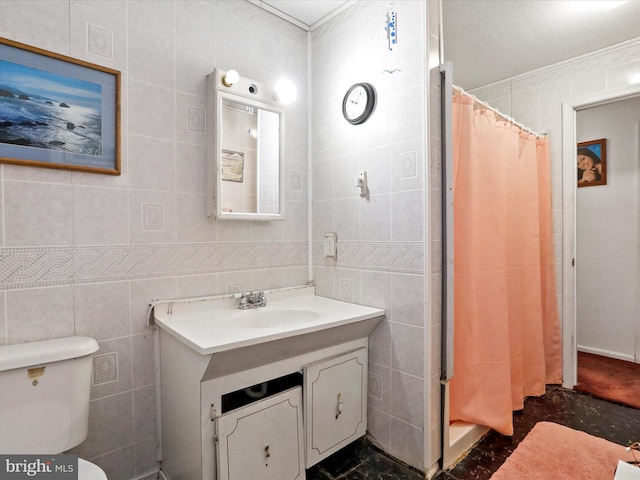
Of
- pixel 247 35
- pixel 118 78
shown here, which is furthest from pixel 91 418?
pixel 247 35

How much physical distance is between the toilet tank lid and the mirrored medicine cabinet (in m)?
0.73

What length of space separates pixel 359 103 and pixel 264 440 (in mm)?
1584

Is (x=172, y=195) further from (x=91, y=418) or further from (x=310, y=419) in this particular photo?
(x=310, y=419)

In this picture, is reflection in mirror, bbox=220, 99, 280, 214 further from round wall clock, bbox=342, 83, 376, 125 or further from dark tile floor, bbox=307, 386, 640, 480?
dark tile floor, bbox=307, 386, 640, 480

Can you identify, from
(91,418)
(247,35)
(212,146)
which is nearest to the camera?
(91,418)

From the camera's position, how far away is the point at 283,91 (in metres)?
1.81

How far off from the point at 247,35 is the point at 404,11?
0.81 metres

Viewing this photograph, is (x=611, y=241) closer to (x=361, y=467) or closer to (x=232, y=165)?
(x=361, y=467)

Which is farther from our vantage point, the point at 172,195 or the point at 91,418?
the point at 172,195

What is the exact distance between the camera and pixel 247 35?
6.02 ft

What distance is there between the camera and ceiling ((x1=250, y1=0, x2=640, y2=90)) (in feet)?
6.17

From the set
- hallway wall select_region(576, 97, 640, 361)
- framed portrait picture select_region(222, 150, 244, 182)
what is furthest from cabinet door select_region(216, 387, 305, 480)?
hallway wall select_region(576, 97, 640, 361)

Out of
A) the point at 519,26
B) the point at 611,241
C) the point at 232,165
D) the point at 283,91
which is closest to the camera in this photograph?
the point at 232,165
